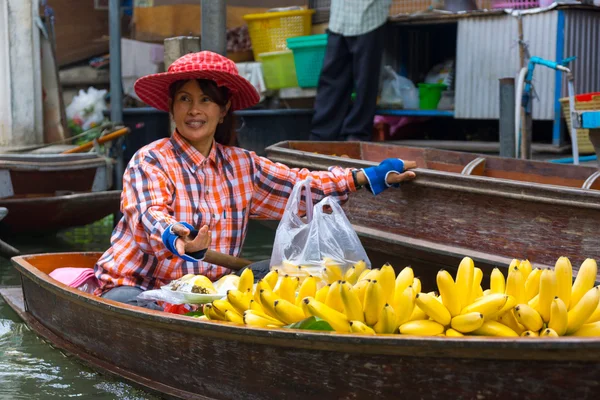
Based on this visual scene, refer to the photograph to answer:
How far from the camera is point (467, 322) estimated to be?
2990mm

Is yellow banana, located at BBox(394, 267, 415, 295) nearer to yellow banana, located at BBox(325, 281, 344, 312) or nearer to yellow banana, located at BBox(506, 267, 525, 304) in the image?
yellow banana, located at BBox(325, 281, 344, 312)

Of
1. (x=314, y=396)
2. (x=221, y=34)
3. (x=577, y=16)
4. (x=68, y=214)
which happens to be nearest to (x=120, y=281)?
(x=314, y=396)

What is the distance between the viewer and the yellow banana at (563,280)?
306 centimetres

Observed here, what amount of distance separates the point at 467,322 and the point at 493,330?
0.33ft

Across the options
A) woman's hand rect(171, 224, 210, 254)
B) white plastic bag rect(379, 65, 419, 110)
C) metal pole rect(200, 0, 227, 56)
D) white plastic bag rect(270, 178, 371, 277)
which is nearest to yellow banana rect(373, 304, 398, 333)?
white plastic bag rect(270, 178, 371, 277)

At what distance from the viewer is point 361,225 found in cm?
601

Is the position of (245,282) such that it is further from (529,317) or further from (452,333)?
(529,317)

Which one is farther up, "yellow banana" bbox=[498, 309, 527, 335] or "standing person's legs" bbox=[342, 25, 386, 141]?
"standing person's legs" bbox=[342, 25, 386, 141]

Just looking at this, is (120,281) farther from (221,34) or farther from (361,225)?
(221,34)

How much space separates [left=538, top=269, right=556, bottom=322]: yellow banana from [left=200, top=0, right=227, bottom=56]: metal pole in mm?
4372

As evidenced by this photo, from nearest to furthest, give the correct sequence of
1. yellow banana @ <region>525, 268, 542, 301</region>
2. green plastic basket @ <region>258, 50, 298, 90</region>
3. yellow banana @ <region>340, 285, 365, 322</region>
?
yellow banana @ <region>340, 285, 365, 322</region> < yellow banana @ <region>525, 268, 542, 301</region> < green plastic basket @ <region>258, 50, 298, 90</region>

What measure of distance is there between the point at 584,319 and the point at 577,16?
568cm

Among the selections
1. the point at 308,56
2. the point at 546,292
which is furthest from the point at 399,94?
the point at 546,292

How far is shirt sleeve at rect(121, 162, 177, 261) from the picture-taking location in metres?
3.88
